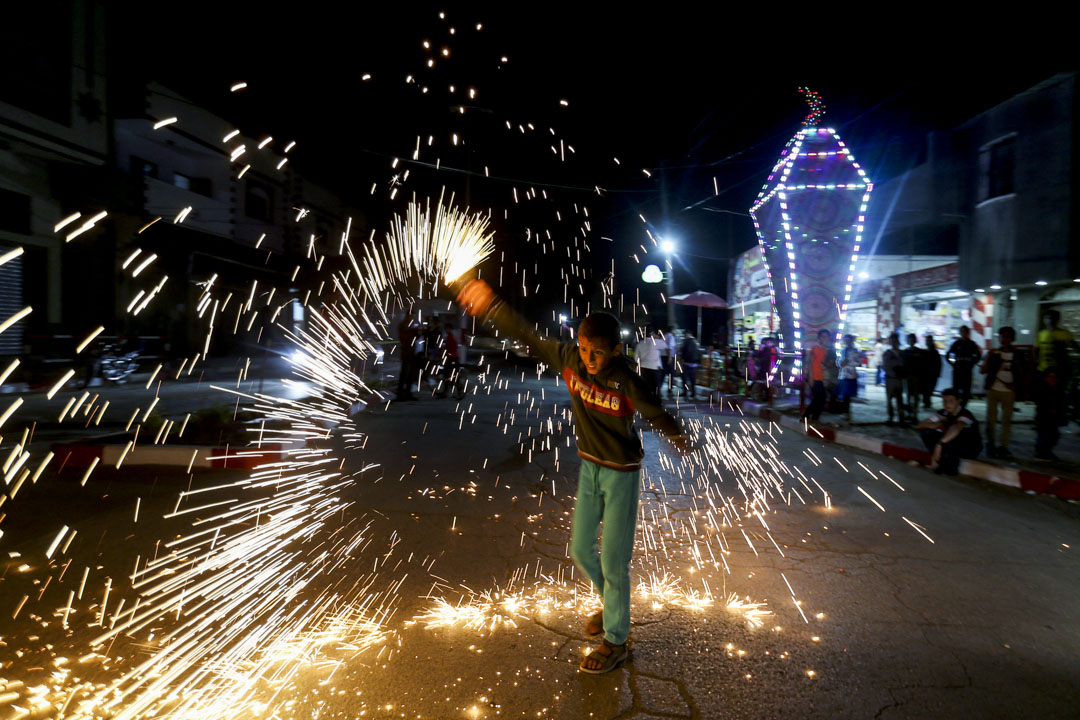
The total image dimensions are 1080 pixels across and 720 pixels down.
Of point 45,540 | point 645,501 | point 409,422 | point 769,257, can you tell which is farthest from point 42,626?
point 769,257

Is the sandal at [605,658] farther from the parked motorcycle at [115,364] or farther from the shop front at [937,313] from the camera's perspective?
the shop front at [937,313]

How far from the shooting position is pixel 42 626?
A: 11.0 ft

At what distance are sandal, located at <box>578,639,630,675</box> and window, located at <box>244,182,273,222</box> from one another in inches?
1117

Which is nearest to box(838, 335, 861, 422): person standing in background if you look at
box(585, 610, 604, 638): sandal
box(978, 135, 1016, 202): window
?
box(978, 135, 1016, 202): window

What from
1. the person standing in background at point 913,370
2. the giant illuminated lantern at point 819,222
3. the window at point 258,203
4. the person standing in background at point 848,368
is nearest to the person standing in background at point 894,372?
the person standing in background at point 913,370

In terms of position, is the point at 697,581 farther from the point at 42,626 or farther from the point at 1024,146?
the point at 1024,146

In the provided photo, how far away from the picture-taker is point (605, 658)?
10.0 feet

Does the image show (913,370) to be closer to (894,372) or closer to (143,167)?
(894,372)

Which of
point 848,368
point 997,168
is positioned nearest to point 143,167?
point 848,368

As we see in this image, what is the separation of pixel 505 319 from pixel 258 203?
28.2 metres

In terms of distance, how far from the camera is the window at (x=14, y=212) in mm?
15766

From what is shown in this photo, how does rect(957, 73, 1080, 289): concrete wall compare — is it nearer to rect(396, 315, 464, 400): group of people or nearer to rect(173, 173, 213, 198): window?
rect(396, 315, 464, 400): group of people

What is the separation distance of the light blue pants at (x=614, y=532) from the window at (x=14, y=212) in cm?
1906

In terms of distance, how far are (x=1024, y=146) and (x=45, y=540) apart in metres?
18.9
